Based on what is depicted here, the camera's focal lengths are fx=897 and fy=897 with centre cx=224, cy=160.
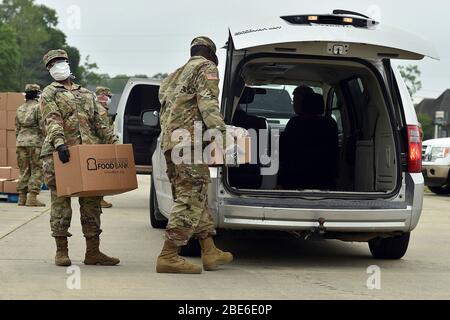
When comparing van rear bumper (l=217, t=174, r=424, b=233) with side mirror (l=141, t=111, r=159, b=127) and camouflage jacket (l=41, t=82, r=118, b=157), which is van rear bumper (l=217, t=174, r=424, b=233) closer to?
camouflage jacket (l=41, t=82, r=118, b=157)

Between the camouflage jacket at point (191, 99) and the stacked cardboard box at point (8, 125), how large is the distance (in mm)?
10743

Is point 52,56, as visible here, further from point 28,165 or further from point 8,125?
point 8,125

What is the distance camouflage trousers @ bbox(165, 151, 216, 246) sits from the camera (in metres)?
7.02

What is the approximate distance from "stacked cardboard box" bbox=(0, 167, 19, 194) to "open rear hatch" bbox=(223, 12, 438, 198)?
19.1 ft

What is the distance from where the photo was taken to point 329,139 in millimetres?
8875

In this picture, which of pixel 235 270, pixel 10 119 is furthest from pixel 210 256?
pixel 10 119

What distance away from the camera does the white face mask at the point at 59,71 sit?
751 cm

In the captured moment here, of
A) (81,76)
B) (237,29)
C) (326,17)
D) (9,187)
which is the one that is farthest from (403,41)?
(81,76)

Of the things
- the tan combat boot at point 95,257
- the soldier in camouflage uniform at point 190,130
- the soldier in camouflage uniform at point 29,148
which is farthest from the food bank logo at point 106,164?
the soldier in camouflage uniform at point 29,148

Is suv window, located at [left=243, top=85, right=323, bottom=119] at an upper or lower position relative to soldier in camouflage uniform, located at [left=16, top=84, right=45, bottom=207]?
upper

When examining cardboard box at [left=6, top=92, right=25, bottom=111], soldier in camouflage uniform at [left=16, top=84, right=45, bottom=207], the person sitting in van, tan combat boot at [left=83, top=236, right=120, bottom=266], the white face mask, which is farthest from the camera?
cardboard box at [left=6, top=92, right=25, bottom=111]

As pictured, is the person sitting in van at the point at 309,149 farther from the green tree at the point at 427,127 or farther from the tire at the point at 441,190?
the green tree at the point at 427,127

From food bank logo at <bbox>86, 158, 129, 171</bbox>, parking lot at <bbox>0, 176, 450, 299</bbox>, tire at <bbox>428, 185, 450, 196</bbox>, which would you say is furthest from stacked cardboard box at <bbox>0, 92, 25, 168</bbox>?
food bank logo at <bbox>86, 158, 129, 171</bbox>
